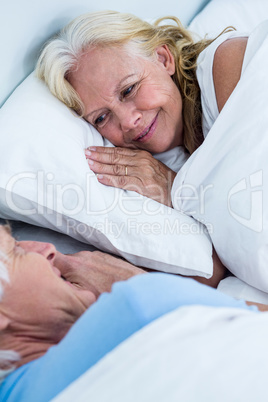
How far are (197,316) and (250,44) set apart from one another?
0.90 meters

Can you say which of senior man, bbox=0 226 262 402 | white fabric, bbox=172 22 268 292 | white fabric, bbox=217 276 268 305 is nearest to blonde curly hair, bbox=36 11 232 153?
white fabric, bbox=172 22 268 292

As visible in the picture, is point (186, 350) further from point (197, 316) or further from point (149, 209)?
point (149, 209)

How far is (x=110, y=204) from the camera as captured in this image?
1213 millimetres

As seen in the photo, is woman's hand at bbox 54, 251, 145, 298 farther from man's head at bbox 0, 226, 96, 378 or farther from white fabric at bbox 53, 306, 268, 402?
white fabric at bbox 53, 306, 268, 402

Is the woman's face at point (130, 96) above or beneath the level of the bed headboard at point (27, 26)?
beneath

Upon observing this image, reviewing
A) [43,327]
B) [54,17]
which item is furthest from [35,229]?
[54,17]

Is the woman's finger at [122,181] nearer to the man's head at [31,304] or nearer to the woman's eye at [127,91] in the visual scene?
the woman's eye at [127,91]

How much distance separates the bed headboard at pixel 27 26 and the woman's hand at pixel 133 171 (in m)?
0.31

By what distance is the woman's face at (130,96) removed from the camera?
1.34 meters

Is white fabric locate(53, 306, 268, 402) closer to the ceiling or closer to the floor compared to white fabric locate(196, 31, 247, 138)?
closer to the floor

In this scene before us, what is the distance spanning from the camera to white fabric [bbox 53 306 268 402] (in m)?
0.58

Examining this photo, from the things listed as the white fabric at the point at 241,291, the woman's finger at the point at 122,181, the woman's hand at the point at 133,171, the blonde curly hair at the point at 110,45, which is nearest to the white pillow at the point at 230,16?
the blonde curly hair at the point at 110,45

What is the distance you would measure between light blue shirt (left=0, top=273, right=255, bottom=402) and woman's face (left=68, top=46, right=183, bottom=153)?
786 mm

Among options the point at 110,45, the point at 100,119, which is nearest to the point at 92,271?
the point at 100,119
